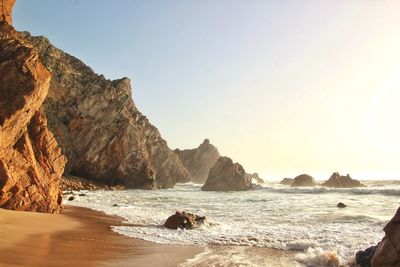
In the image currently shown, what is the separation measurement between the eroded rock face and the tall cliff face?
3665 centimetres

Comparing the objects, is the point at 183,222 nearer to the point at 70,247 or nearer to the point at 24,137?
the point at 70,247

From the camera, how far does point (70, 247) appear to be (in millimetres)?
10992

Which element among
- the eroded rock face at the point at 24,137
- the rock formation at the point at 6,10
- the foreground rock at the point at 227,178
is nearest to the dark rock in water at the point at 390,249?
the eroded rock face at the point at 24,137

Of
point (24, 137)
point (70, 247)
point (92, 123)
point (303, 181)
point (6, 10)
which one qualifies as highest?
point (6, 10)

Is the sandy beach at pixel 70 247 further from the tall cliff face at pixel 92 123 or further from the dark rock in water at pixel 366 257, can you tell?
the tall cliff face at pixel 92 123

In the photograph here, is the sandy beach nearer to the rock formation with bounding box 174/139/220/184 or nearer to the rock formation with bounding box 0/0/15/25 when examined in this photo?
the rock formation with bounding box 0/0/15/25

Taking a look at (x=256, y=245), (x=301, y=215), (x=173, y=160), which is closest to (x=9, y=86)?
(x=256, y=245)

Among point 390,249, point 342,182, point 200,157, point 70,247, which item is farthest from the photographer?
point 200,157

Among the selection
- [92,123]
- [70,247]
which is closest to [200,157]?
[92,123]

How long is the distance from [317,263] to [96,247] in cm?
648

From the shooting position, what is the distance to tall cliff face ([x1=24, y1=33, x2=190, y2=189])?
5672 cm

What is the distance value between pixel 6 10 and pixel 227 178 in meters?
51.0

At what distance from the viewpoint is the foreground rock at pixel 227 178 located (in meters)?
67.4

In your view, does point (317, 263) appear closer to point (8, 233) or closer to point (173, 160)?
point (8, 233)
